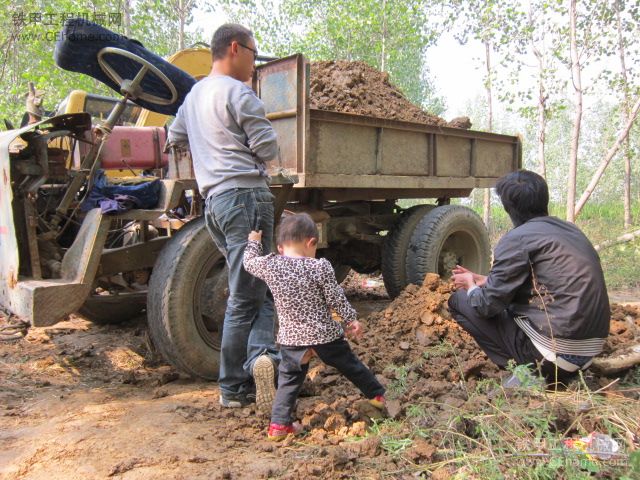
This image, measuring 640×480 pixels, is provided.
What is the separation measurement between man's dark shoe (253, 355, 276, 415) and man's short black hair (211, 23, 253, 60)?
1722 mm

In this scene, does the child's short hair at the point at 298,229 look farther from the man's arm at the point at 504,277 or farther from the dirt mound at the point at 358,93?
the dirt mound at the point at 358,93

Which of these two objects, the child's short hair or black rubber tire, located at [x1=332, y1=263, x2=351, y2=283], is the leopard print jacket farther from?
black rubber tire, located at [x1=332, y1=263, x2=351, y2=283]

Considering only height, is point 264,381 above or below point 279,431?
above

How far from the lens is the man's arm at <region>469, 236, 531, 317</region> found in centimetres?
273

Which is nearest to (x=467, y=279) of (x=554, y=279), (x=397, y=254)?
(x=554, y=279)

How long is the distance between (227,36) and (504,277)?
2.02m

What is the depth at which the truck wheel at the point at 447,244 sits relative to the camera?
5117mm

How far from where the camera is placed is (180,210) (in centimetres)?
445

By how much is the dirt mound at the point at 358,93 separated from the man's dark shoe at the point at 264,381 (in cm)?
277

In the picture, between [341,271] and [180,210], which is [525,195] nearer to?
[180,210]

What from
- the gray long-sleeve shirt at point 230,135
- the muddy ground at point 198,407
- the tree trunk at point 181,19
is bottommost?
the muddy ground at point 198,407

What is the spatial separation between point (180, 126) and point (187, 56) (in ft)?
8.56

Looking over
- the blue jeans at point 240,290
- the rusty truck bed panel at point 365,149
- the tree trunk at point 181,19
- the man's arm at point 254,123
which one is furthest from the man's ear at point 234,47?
the tree trunk at point 181,19

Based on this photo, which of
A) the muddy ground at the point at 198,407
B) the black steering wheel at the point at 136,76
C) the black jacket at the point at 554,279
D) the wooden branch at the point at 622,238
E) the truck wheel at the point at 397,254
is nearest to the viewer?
the muddy ground at the point at 198,407
